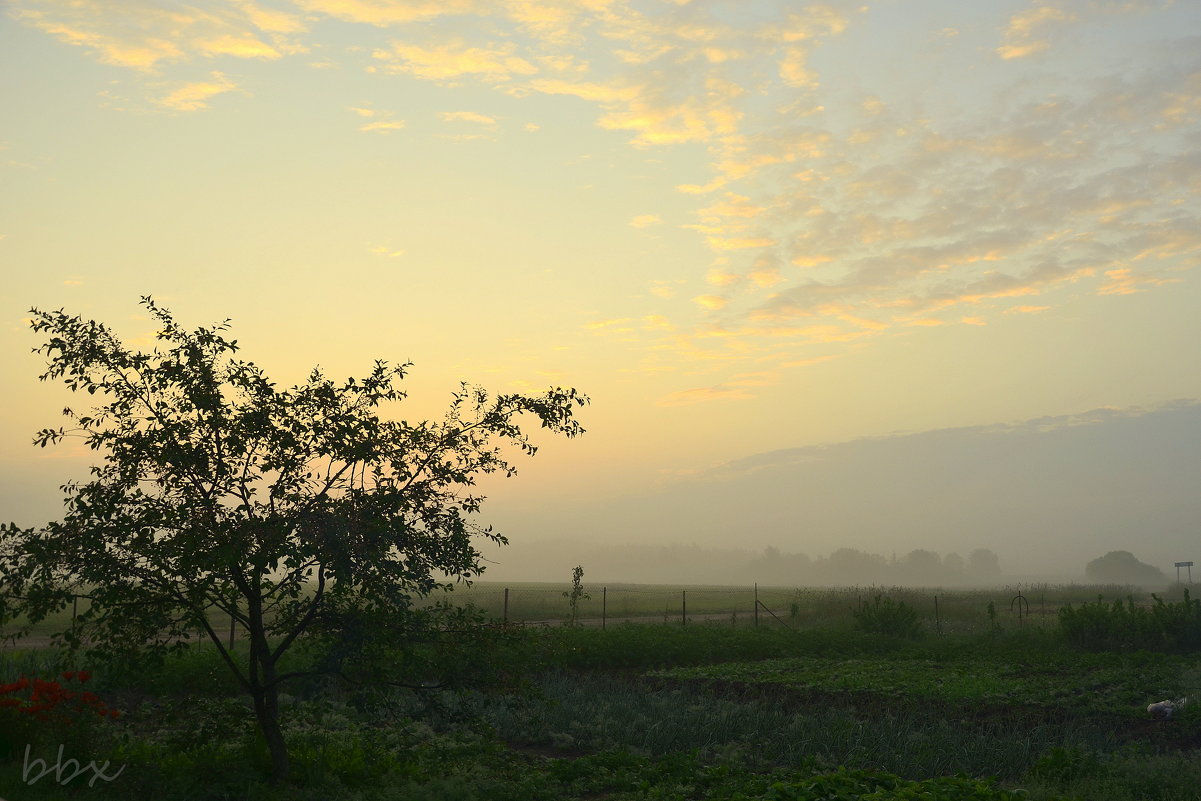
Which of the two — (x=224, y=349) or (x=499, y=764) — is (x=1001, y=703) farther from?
(x=224, y=349)

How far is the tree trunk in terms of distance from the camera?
451 inches

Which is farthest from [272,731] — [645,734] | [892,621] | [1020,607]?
[1020,607]

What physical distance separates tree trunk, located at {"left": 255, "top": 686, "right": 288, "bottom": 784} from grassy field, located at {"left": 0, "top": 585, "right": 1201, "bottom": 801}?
177mm

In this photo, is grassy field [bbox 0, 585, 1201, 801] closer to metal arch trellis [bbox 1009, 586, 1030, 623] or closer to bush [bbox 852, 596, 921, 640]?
bush [bbox 852, 596, 921, 640]

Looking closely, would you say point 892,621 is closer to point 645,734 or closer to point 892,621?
point 892,621

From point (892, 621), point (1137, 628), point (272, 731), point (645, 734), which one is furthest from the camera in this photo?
point (892, 621)

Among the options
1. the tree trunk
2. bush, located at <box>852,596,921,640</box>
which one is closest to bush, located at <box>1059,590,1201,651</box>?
bush, located at <box>852,596,921,640</box>

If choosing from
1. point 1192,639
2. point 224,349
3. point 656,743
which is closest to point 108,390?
point 224,349

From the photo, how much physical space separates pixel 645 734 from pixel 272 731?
636 cm

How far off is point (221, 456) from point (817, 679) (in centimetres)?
1660

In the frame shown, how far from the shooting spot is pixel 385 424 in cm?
1169

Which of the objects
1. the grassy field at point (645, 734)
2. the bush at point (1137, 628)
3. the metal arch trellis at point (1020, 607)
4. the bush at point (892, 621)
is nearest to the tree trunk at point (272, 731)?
the grassy field at point (645, 734)

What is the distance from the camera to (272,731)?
37.8 feet

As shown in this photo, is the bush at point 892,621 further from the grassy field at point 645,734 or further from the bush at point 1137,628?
the grassy field at point 645,734
